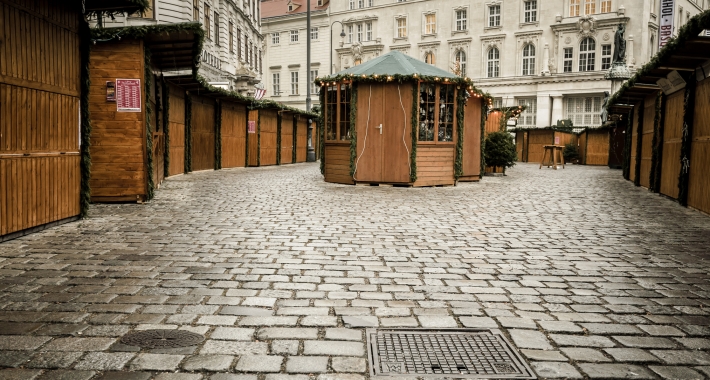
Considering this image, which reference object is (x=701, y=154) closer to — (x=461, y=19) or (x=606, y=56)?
(x=606, y=56)

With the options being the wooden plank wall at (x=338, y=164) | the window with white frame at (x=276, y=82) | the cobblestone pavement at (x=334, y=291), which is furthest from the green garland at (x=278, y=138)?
the window with white frame at (x=276, y=82)

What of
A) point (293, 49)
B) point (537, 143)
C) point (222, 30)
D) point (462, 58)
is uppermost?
point (293, 49)

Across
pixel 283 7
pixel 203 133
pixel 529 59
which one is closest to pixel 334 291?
pixel 203 133

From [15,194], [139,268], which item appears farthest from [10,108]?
[139,268]

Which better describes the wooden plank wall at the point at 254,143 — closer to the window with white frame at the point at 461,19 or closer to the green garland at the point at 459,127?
the green garland at the point at 459,127

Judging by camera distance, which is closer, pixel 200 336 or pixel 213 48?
pixel 200 336

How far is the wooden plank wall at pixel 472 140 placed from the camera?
19266mm

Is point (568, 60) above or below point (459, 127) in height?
above

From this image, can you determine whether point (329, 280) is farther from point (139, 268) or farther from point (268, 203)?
point (268, 203)

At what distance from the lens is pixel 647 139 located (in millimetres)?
17531

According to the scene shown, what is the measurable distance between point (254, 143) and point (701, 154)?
21365mm

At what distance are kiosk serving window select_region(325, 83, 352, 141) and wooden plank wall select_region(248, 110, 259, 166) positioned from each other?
1109 cm

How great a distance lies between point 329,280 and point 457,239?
2.91 metres

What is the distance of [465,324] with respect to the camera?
13.6 ft
